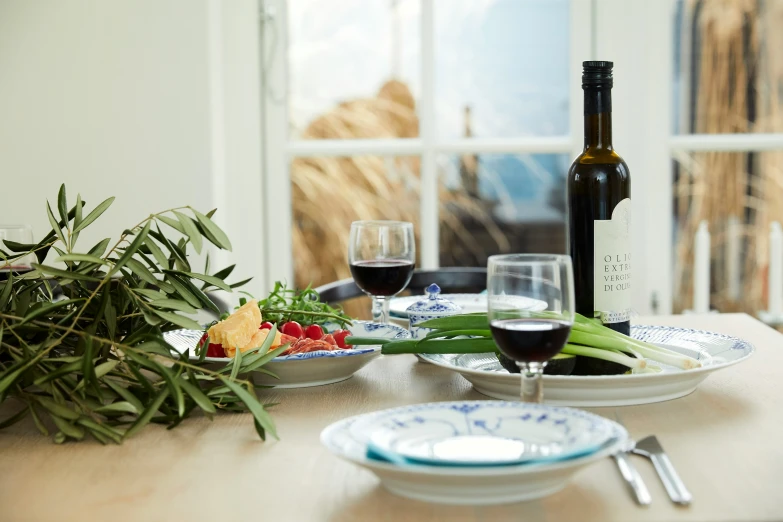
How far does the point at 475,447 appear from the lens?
755 millimetres

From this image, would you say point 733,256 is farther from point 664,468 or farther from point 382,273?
point 664,468

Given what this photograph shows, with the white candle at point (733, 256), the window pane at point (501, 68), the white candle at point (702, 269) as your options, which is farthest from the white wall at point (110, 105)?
the white candle at point (733, 256)

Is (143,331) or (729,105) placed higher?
(729,105)

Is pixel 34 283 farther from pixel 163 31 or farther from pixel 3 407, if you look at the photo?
pixel 163 31

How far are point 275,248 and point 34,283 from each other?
5.98ft

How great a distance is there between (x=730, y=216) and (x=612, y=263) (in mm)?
1891

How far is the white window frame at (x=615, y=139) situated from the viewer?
266cm

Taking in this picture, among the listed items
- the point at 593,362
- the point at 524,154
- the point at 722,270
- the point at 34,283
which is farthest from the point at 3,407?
the point at 722,270

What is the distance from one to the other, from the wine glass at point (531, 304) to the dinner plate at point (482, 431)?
57mm

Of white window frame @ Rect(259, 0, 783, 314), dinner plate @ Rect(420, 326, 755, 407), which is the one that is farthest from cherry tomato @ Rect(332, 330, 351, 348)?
white window frame @ Rect(259, 0, 783, 314)

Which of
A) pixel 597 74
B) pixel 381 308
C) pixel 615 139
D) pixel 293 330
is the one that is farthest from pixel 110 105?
pixel 597 74

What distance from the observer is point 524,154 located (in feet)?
9.28

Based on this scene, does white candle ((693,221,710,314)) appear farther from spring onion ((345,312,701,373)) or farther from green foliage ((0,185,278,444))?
green foliage ((0,185,278,444))

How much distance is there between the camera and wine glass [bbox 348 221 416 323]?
1.25 m
